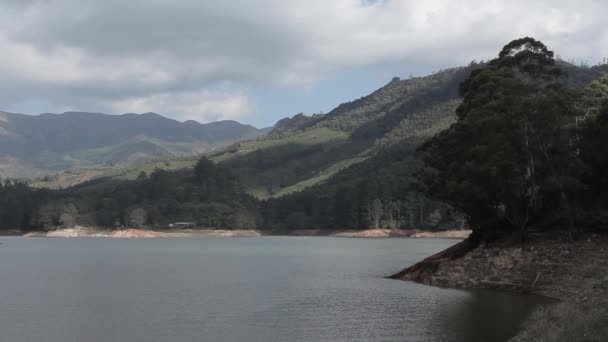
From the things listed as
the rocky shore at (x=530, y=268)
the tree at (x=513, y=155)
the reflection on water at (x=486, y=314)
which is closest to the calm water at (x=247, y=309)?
the reflection on water at (x=486, y=314)

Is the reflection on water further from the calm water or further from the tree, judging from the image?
the tree

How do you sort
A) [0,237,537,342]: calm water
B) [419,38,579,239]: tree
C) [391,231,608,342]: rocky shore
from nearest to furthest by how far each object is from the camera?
[0,237,537,342]: calm water, [391,231,608,342]: rocky shore, [419,38,579,239]: tree

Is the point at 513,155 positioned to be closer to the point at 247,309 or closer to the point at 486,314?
the point at 486,314

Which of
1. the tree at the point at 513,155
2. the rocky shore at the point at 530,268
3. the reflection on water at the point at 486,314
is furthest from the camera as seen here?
the tree at the point at 513,155

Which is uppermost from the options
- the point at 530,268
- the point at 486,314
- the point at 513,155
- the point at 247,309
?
the point at 513,155

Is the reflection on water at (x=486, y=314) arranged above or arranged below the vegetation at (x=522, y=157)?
below

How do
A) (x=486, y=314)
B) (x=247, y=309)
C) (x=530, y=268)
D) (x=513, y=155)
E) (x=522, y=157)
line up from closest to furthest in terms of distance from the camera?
(x=486, y=314) < (x=247, y=309) < (x=530, y=268) < (x=513, y=155) < (x=522, y=157)

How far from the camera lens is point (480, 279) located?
62.2 m

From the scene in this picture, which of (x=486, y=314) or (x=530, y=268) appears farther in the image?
(x=530, y=268)

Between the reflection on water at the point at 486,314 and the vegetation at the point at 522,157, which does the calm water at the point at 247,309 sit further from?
the vegetation at the point at 522,157

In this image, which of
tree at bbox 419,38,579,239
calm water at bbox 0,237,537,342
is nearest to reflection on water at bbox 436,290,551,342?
calm water at bbox 0,237,537,342

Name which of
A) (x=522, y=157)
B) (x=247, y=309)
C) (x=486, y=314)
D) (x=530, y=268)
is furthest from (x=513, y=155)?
(x=247, y=309)

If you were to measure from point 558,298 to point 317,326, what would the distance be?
2130 centimetres

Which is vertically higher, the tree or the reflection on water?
the tree
